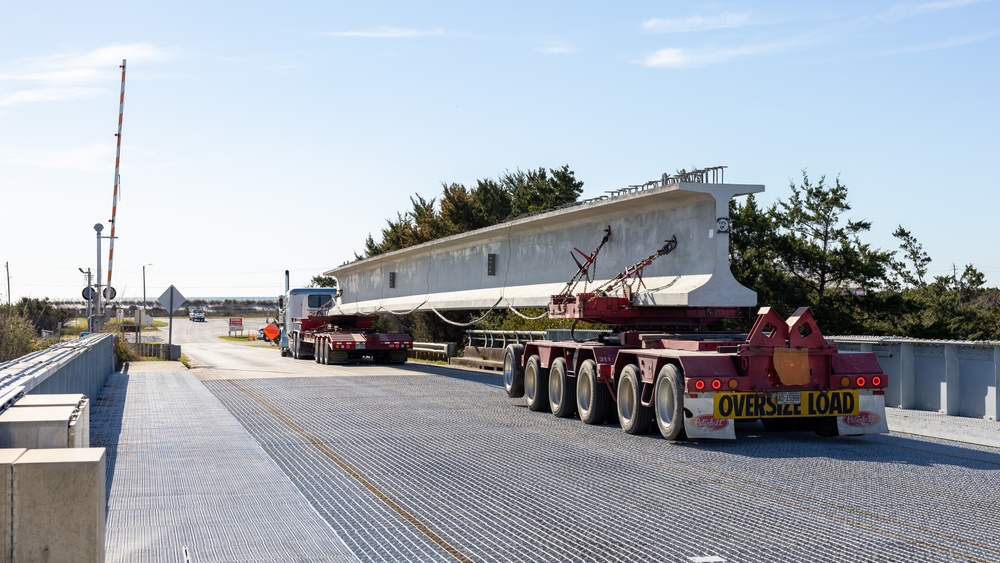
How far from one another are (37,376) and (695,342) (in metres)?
7.99

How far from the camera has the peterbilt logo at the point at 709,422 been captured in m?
12.4

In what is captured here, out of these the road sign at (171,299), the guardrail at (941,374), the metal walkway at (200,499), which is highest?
the road sign at (171,299)

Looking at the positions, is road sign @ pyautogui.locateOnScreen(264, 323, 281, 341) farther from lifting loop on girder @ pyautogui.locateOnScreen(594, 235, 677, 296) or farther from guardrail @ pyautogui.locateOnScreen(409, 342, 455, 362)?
lifting loop on girder @ pyautogui.locateOnScreen(594, 235, 677, 296)

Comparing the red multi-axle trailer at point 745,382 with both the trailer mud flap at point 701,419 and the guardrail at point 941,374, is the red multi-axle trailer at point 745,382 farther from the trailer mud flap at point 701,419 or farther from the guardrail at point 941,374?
the guardrail at point 941,374

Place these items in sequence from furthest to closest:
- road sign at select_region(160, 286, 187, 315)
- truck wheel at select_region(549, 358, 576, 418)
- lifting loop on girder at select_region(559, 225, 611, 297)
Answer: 1. road sign at select_region(160, 286, 187, 315)
2. lifting loop on girder at select_region(559, 225, 611, 297)
3. truck wheel at select_region(549, 358, 576, 418)

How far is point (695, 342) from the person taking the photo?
43.9ft

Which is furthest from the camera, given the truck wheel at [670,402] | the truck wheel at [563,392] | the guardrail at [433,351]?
the guardrail at [433,351]

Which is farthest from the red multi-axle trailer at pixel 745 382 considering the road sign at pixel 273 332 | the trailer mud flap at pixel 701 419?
the road sign at pixel 273 332

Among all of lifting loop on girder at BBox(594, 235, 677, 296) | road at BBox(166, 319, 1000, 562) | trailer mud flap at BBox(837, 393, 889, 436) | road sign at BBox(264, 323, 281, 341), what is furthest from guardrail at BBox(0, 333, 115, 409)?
road sign at BBox(264, 323, 281, 341)

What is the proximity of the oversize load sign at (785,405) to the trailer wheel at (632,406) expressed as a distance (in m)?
1.53

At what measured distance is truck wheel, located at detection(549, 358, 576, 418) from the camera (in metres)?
16.4

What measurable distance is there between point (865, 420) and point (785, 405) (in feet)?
3.92

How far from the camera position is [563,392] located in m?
16.4

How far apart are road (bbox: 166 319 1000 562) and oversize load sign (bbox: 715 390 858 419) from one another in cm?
43
